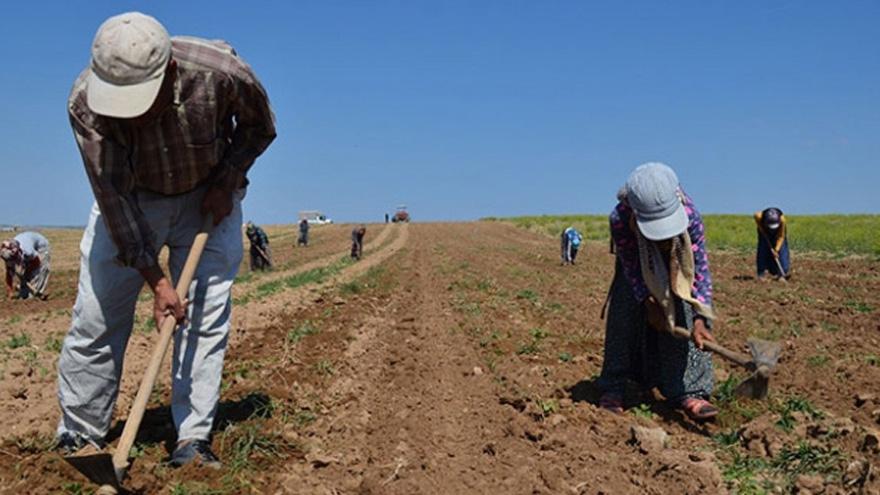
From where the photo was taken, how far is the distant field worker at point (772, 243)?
1298cm

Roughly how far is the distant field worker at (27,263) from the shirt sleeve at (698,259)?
1339 cm

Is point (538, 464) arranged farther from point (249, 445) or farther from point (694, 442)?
point (249, 445)

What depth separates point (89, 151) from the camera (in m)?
3.11

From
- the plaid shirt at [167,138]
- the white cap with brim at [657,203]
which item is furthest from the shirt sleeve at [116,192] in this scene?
the white cap with brim at [657,203]

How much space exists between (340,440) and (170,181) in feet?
5.54

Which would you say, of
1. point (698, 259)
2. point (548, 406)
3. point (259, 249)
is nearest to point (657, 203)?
point (698, 259)

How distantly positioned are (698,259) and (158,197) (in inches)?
116

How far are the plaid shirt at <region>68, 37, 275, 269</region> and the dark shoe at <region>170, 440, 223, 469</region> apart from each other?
34.6 inches

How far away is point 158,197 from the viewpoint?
3555 millimetres

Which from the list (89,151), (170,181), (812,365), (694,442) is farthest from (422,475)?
(812,365)

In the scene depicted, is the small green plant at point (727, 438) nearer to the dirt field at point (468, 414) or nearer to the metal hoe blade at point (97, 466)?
the dirt field at point (468, 414)

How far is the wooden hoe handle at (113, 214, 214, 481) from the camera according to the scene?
312 cm

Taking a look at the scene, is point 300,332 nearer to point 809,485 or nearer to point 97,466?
point 97,466

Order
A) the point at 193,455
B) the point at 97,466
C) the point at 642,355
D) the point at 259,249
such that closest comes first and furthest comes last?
the point at 97,466 → the point at 193,455 → the point at 642,355 → the point at 259,249
